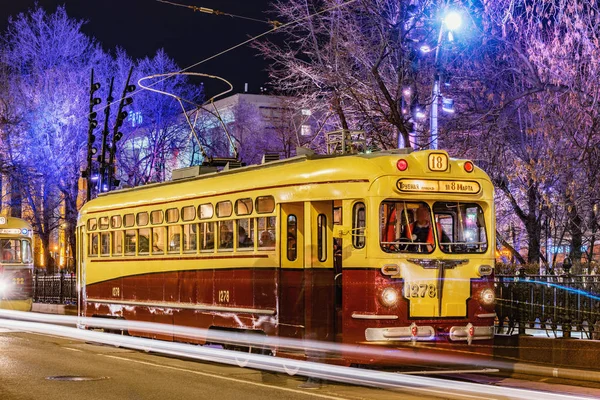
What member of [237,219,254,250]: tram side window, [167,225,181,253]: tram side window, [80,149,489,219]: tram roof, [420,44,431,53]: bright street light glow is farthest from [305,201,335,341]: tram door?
[420,44,431,53]: bright street light glow

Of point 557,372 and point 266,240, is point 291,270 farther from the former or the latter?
point 557,372

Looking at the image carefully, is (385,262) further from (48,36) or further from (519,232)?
(48,36)

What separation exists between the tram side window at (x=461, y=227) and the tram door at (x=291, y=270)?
205 centimetres

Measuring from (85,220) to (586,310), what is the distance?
11462 mm

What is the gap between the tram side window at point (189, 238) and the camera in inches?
641

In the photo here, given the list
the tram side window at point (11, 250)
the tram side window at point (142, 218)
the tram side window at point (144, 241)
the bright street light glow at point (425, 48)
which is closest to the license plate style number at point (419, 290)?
the tram side window at point (144, 241)

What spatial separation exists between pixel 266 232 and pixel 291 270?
83 cm

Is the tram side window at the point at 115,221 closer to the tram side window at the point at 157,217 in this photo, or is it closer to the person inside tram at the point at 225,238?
the tram side window at the point at 157,217

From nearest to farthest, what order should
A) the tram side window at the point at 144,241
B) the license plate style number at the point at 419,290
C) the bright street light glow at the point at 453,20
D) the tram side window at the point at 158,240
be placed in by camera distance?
the license plate style number at the point at 419,290 → the tram side window at the point at 158,240 → the tram side window at the point at 144,241 → the bright street light glow at the point at 453,20

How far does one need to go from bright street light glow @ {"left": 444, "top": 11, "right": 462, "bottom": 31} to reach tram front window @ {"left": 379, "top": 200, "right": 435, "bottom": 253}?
27.7ft

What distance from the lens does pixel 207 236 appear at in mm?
15828

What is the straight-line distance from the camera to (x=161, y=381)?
13508mm

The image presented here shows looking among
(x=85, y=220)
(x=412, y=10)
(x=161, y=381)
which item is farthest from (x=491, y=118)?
(x=161, y=381)

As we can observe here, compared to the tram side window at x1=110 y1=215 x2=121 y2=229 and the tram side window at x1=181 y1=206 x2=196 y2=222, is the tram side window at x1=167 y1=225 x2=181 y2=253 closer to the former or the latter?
the tram side window at x1=181 y1=206 x2=196 y2=222
